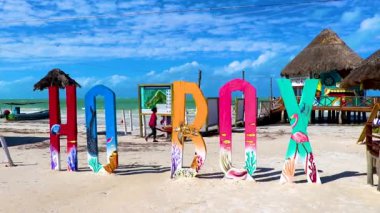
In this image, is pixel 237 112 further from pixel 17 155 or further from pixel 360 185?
pixel 360 185

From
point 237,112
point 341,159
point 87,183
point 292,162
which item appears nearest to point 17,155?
point 87,183

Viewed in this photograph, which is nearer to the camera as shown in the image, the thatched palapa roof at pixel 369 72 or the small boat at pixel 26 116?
the thatched palapa roof at pixel 369 72

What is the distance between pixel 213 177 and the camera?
8.76m

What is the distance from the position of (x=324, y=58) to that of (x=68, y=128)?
23.1 metres

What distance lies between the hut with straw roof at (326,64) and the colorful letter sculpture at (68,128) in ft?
68.8

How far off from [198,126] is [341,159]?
468 cm

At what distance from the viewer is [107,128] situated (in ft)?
29.8

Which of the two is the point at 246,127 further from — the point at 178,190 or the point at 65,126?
the point at 65,126

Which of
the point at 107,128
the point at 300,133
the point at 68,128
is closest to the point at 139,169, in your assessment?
the point at 107,128

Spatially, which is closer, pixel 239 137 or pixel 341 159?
pixel 341 159

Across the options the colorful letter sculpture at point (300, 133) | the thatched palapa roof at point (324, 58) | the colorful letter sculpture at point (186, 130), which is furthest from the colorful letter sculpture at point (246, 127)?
the thatched palapa roof at point (324, 58)

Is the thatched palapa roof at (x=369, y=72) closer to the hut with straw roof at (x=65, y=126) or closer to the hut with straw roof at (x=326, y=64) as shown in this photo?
the hut with straw roof at (x=65, y=126)

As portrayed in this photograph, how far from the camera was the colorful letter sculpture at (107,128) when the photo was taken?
9023 millimetres

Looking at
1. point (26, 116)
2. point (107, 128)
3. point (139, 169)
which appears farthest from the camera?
point (26, 116)
